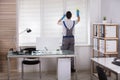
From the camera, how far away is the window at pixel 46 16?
22.7 ft

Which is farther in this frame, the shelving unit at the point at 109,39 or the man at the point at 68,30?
the man at the point at 68,30

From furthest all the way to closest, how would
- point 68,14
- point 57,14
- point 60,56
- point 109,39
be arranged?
1. point 57,14
2. point 68,14
3. point 109,39
4. point 60,56

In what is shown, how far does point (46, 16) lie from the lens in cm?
701

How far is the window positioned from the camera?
6.93m

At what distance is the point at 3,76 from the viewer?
20.4 ft

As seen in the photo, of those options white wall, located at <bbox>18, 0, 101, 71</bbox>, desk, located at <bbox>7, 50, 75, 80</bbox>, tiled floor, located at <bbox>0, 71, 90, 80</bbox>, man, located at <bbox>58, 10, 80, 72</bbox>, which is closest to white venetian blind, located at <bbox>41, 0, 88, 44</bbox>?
white wall, located at <bbox>18, 0, 101, 71</bbox>

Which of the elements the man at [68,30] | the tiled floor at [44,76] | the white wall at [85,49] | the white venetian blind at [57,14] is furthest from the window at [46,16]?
the tiled floor at [44,76]

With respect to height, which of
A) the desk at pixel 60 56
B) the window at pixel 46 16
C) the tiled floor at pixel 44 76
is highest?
the window at pixel 46 16

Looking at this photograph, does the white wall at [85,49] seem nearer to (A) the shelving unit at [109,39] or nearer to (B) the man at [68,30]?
(B) the man at [68,30]

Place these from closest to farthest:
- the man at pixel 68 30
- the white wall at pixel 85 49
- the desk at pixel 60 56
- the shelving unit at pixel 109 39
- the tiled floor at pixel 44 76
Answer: the desk at pixel 60 56
the shelving unit at pixel 109 39
the tiled floor at pixel 44 76
the man at pixel 68 30
the white wall at pixel 85 49

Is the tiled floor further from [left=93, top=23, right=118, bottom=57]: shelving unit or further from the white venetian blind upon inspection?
the white venetian blind

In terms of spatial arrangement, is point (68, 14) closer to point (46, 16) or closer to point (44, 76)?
point (46, 16)

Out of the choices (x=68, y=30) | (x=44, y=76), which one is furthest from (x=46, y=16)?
(x=44, y=76)

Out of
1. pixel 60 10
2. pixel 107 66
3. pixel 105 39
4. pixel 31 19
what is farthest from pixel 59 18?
pixel 107 66
